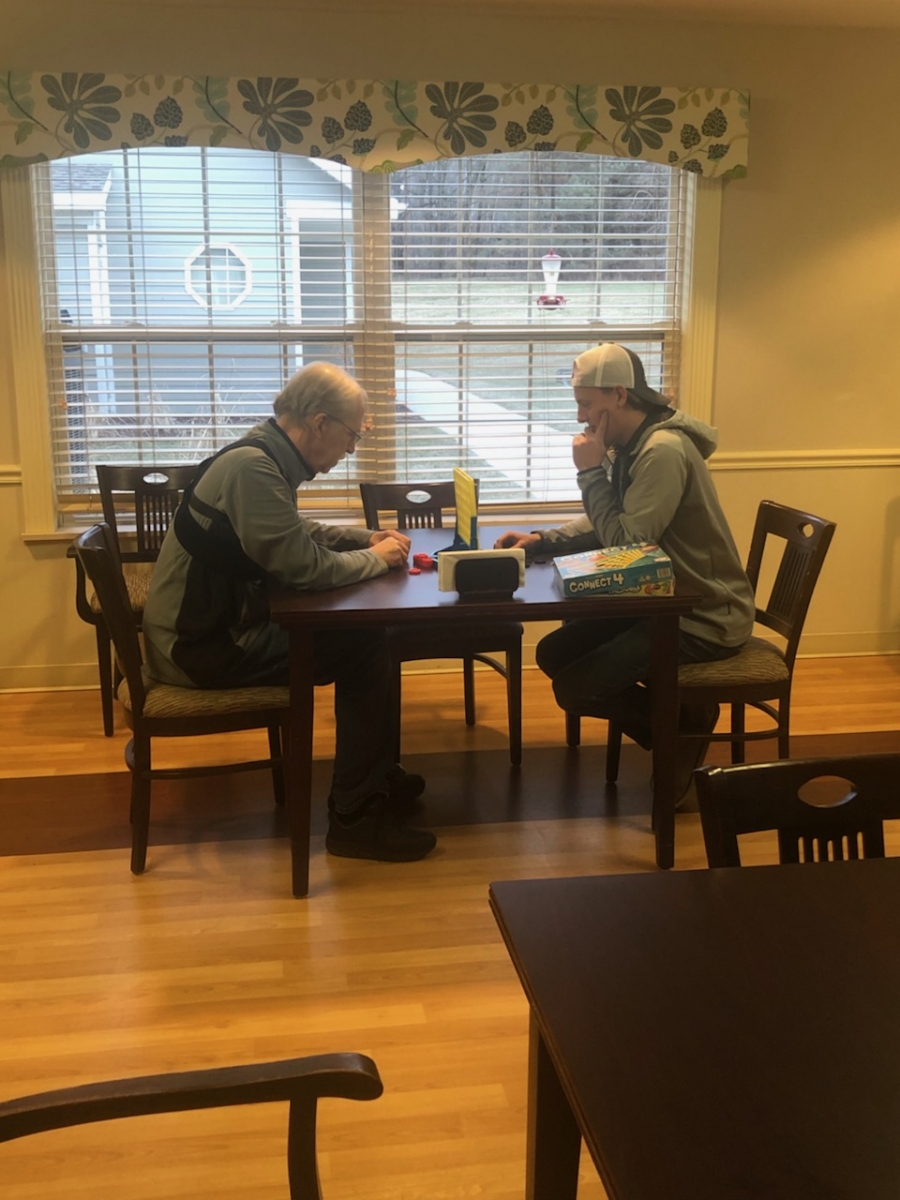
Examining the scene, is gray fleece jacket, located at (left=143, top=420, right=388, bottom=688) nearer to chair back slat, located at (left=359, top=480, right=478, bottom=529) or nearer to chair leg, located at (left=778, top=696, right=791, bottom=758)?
chair back slat, located at (left=359, top=480, right=478, bottom=529)

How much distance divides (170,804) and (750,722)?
6.45ft

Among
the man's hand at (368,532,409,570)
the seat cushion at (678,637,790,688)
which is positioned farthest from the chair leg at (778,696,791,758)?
the man's hand at (368,532,409,570)

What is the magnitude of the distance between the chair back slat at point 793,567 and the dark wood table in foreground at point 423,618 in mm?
468

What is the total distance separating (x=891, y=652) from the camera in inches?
187

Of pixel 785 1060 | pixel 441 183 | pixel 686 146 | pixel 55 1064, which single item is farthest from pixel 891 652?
pixel 785 1060

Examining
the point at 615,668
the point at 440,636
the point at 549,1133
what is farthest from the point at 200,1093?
the point at 440,636

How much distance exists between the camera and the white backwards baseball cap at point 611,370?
281 cm

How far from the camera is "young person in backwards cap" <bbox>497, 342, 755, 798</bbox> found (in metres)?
2.79

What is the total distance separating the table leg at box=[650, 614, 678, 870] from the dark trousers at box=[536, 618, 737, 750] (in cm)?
6

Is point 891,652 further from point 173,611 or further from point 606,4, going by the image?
point 173,611

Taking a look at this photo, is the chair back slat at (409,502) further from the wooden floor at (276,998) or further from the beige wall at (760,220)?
the beige wall at (760,220)

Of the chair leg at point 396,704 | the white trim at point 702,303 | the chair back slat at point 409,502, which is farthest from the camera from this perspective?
the white trim at point 702,303

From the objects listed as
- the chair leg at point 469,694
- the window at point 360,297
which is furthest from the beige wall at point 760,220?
the chair leg at point 469,694

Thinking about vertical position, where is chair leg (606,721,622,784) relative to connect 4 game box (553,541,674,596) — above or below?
below
